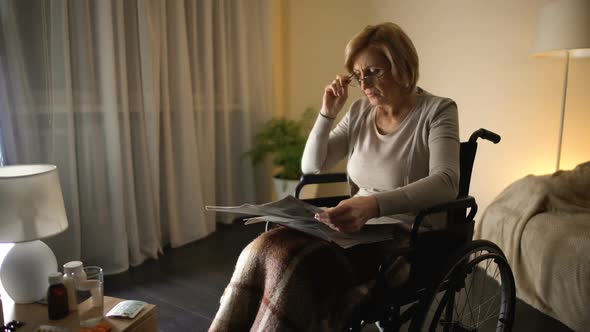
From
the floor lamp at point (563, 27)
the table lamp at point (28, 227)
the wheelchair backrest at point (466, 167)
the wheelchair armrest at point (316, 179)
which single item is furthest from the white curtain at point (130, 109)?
the floor lamp at point (563, 27)

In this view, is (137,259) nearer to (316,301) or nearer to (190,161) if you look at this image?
(190,161)

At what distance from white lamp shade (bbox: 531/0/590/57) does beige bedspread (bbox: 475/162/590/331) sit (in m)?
0.60

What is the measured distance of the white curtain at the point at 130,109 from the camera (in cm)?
182

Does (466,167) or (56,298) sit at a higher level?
(466,167)

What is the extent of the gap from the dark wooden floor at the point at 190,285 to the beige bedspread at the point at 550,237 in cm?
10

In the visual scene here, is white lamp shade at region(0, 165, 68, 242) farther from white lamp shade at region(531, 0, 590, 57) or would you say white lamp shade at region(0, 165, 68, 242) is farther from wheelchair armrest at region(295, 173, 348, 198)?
white lamp shade at region(531, 0, 590, 57)

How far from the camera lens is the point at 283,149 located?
9.30ft

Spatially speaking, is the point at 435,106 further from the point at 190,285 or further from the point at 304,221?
the point at 190,285

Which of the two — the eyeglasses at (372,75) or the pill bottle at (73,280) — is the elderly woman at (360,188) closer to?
the eyeglasses at (372,75)

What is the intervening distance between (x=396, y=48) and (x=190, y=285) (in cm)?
147

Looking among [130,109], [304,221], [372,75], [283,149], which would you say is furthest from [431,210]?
[283,149]

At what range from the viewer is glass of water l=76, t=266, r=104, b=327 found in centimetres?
116

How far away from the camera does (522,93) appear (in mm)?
2404

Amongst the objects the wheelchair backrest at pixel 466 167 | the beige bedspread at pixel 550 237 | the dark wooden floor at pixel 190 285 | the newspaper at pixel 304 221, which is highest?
the wheelchair backrest at pixel 466 167
